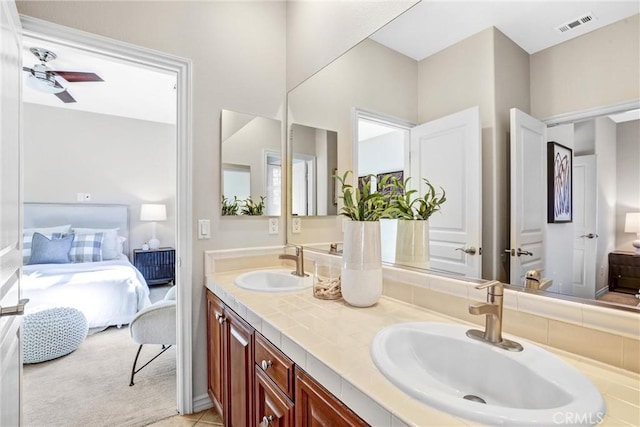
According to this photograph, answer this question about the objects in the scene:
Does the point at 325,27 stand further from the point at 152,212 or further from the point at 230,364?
the point at 152,212

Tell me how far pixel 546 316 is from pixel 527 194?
0.36 meters

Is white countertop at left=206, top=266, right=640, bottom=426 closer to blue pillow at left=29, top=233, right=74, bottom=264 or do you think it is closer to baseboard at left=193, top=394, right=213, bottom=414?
baseboard at left=193, top=394, right=213, bottom=414

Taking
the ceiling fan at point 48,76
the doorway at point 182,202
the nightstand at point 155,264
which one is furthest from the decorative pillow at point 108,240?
the doorway at point 182,202

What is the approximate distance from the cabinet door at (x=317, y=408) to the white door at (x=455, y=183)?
2.13 feet

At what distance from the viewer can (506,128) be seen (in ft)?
3.19

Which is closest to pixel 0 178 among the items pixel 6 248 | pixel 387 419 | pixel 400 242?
pixel 6 248

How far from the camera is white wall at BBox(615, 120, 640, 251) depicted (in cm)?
70

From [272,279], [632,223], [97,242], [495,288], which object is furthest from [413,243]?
[97,242]

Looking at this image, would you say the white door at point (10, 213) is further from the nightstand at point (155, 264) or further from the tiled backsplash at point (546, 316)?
the nightstand at point (155, 264)

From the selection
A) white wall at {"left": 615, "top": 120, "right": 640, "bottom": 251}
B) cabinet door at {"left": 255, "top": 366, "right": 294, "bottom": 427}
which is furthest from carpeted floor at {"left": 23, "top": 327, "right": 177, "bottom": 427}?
white wall at {"left": 615, "top": 120, "right": 640, "bottom": 251}

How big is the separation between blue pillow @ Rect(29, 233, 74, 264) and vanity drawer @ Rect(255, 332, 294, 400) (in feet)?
12.9

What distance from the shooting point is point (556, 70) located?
86 cm

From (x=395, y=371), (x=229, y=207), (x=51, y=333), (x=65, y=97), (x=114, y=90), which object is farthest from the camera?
(x=65, y=97)

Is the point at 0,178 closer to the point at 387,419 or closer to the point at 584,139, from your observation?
the point at 387,419
